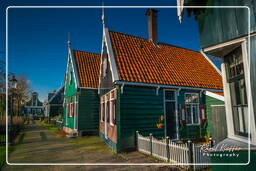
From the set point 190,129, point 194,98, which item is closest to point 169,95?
point 194,98

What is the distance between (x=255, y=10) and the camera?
3.09 m

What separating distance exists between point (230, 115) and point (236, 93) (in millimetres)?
554

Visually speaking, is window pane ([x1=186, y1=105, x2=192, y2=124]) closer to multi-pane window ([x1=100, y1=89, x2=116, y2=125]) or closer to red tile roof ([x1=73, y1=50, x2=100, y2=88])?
multi-pane window ([x1=100, y1=89, x2=116, y2=125])

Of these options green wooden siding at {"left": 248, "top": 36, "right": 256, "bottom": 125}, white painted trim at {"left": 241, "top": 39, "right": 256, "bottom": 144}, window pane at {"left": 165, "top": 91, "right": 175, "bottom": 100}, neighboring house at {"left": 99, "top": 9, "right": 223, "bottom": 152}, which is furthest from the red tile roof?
green wooden siding at {"left": 248, "top": 36, "right": 256, "bottom": 125}

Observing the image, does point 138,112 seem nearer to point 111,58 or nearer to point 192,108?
point 111,58

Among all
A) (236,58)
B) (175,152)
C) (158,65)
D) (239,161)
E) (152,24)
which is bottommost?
(175,152)

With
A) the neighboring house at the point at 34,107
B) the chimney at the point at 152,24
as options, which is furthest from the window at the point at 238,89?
the neighboring house at the point at 34,107

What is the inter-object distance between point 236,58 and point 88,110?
512 inches

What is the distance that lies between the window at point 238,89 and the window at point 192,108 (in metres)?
7.15

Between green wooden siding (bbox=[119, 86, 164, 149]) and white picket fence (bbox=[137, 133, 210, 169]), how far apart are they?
2.87 ft

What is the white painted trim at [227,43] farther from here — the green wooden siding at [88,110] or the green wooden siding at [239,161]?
the green wooden siding at [88,110]

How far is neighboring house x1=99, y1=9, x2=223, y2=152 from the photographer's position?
29.2 ft

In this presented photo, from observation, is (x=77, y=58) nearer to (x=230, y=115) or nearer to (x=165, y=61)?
(x=165, y=61)

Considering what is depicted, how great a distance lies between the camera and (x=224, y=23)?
3.62m
